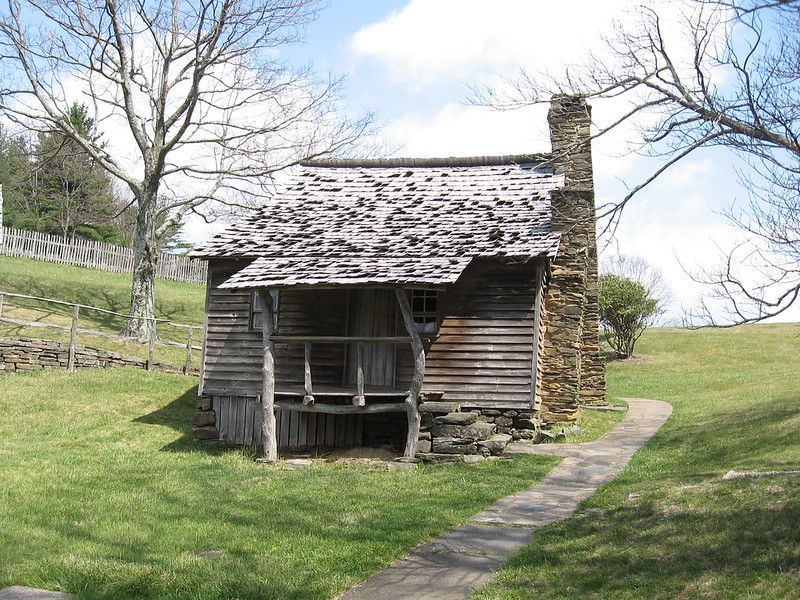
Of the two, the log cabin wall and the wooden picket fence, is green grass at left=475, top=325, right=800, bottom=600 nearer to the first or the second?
the log cabin wall

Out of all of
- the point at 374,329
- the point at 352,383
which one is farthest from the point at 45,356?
the point at 374,329

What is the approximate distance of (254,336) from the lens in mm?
20359

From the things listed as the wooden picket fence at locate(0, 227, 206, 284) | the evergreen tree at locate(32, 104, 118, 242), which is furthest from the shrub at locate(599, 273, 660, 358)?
the evergreen tree at locate(32, 104, 118, 242)

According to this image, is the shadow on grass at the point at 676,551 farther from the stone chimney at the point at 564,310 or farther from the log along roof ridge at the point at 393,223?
the stone chimney at the point at 564,310

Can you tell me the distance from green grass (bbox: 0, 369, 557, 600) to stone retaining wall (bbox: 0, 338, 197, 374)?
4.45 meters

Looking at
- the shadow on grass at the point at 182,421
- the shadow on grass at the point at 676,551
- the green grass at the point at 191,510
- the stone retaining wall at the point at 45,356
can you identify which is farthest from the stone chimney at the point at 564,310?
the stone retaining wall at the point at 45,356

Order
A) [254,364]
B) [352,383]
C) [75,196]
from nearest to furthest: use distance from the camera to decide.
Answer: [352,383] < [254,364] < [75,196]

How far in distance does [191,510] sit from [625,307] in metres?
31.0

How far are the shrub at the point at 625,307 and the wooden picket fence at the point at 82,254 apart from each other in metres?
23.9

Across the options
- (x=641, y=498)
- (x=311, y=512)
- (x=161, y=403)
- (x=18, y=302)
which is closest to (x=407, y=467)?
(x=311, y=512)

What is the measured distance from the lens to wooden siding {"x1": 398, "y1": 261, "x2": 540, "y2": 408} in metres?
18.3

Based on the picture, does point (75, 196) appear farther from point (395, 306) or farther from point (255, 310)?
point (395, 306)

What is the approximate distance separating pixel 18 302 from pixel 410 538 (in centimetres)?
2822

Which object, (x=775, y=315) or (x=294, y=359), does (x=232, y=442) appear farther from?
(x=775, y=315)
